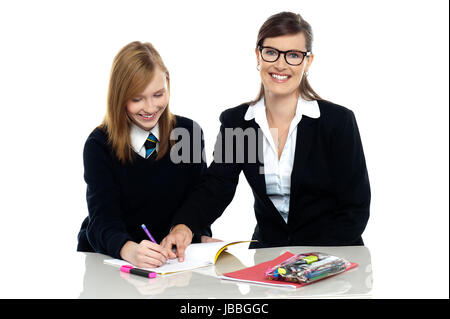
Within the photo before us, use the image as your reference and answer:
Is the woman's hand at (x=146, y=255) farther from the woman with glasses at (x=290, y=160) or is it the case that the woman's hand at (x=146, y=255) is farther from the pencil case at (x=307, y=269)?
the pencil case at (x=307, y=269)

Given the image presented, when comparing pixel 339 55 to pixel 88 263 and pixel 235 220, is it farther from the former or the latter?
pixel 88 263

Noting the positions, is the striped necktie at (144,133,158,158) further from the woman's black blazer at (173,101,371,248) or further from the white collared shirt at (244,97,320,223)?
the white collared shirt at (244,97,320,223)

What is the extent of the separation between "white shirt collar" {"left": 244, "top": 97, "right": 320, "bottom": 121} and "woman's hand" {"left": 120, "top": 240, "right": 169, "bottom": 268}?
662mm

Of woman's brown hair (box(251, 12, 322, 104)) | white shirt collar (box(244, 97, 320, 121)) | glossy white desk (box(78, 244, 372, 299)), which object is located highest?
woman's brown hair (box(251, 12, 322, 104))

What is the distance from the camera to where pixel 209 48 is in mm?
3432

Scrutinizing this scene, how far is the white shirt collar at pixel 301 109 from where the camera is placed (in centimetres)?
198

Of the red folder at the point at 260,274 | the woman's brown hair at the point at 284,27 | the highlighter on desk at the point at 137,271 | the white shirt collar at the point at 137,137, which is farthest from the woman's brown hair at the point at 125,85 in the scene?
the red folder at the point at 260,274

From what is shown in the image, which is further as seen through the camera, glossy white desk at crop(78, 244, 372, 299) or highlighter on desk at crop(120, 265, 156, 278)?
highlighter on desk at crop(120, 265, 156, 278)

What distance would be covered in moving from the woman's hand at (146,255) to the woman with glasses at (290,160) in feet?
0.69

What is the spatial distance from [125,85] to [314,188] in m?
0.75

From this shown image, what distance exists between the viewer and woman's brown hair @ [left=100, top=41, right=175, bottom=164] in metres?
1.84

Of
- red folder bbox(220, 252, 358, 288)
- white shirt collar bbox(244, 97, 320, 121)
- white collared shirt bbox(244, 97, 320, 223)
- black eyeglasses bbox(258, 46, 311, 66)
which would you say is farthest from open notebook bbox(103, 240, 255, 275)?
black eyeglasses bbox(258, 46, 311, 66)

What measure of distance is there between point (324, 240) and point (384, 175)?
70.8 inches
